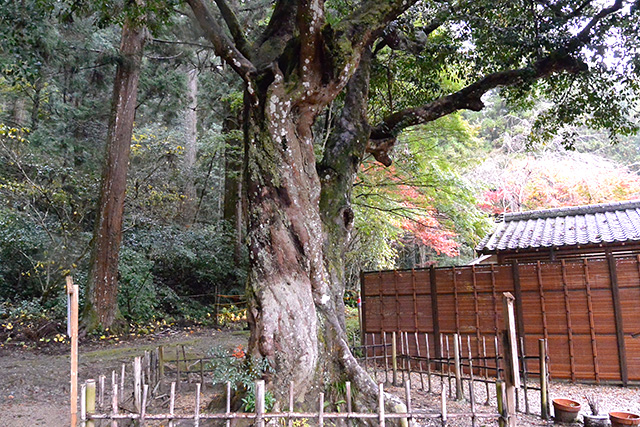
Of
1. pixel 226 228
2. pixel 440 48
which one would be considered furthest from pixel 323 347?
pixel 226 228

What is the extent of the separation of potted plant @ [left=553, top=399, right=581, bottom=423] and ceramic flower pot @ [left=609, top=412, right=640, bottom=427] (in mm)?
402

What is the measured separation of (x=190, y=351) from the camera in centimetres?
913

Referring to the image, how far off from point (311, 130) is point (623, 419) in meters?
4.90

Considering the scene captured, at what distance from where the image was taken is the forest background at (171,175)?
9828mm

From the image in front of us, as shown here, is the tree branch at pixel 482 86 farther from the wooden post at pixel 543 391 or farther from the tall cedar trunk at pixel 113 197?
the tall cedar trunk at pixel 113 197

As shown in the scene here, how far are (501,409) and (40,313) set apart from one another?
9650 mm

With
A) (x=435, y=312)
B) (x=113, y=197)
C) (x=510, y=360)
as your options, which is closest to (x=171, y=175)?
(x=113, y=197)

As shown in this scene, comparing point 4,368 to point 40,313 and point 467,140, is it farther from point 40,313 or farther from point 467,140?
point 467,140

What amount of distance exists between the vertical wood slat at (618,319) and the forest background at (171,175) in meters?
2.35

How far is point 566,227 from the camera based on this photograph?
32.5ft

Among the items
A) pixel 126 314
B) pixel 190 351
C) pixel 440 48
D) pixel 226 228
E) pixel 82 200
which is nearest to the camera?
pixel 440 48

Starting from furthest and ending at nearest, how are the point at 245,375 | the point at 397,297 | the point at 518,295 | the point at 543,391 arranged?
the point at 397,297 < the point at 518,295 < the point at 543,391 < the point at 245,375

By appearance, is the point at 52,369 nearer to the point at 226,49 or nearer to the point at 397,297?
the point at 226,49

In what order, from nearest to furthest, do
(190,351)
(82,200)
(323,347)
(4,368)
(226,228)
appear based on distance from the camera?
(323,347) → (4,368) → (190,351) → (82,200) → (226,228)
